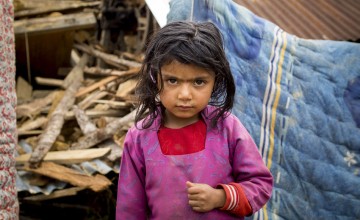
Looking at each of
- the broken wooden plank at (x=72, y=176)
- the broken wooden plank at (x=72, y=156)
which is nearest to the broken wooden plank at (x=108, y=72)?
the broken wooden plank at (x=72, y=156)

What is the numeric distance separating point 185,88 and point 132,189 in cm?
44

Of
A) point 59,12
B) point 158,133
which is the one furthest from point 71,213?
point 158,133

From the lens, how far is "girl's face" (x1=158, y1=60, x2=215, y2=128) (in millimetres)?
1658

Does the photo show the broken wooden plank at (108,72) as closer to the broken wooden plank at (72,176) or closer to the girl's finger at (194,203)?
the broken wooden plank at (72,176)

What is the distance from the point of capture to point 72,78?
6418 mm

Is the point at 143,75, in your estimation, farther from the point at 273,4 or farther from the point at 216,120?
the point at 273,4

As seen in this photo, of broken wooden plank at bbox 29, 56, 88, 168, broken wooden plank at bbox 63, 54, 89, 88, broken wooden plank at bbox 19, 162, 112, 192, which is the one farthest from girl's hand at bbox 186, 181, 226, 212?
broken wooden plank at bbox 63, 54, 89, 88

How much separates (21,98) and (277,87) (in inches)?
172

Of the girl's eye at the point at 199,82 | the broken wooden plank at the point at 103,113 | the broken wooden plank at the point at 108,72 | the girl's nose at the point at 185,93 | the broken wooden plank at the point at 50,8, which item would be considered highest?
the girl's eye at the point at 199,82

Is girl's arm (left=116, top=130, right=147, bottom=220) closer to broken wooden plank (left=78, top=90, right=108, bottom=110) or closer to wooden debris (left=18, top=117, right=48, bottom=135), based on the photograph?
wooden debris (left=18, top=117, right=48, bottom=135)

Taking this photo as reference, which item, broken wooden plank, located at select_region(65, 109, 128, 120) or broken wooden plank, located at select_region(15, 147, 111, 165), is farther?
broken wooden plank, located at select_region(65, 109, 128, 120)

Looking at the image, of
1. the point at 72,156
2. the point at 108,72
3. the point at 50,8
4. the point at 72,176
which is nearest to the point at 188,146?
the point at 72,176

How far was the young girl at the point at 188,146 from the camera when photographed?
1.67m

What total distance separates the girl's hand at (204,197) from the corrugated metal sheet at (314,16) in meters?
2.02
